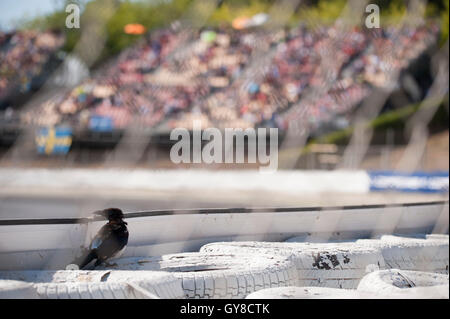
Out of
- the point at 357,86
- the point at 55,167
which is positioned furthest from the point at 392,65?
the point at 55,167

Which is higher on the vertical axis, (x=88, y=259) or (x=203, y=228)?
(x=203, y=228)

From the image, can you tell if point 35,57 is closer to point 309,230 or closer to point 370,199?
point 370,199

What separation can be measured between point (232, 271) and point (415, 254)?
1.78m

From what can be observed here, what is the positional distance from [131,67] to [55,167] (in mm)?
4269

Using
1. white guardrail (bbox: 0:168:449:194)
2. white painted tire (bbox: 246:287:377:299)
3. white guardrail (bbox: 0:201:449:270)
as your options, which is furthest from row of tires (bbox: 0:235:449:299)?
white guardrail (bbox: 0:168:449:194)

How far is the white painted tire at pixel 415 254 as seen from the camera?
15.1 feet

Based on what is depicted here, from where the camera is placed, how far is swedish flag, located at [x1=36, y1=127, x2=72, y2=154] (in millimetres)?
14922

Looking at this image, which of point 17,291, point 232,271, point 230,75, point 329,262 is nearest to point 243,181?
point 230,75

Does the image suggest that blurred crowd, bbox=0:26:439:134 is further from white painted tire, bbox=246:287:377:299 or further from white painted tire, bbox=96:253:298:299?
white painted tire, bbox=246:287:377:299

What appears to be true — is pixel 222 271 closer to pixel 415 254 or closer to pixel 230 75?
pixel 415 254

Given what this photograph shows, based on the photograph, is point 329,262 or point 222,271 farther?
point 329,262

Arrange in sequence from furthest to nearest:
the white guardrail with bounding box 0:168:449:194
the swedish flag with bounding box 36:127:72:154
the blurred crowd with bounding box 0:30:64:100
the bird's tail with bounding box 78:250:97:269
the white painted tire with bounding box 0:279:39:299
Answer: the blurred crowd with bounding box 0:30:64:100 < the swedish flag with bounding box 36:127:72:154 < the white guardrail with bounding box 0:168:449:194 < the bird's tail with bounding box 78:250:97:269 < the white painted tire with bounding box 0:279:39:299

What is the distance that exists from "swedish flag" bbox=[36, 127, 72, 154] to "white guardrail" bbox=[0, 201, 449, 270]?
9.97 m

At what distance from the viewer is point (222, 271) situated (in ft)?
11.3
